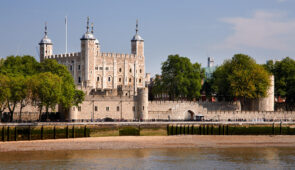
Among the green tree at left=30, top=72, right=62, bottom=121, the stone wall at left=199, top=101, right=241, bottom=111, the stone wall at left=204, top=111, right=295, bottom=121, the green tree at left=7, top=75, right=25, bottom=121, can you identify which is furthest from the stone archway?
the green tree at left=7, top=75, right=25, bottom=121

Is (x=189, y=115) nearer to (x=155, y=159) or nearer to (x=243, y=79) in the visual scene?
(x=243, y=79)

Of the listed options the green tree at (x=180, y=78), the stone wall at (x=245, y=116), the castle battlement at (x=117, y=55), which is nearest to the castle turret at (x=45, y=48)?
the castle battlement at (x=117, y=55)

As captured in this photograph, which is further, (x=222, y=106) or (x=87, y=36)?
(x=87, y=36)

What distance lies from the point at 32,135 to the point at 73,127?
4827 mm

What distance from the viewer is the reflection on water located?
52375mm

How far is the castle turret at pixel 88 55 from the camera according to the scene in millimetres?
106375

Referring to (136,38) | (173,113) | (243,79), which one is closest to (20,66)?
(173,113)

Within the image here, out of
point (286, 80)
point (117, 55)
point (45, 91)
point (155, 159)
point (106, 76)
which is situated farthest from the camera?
point (117, 55)

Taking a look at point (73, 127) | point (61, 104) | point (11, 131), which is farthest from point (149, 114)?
point (11, 131)

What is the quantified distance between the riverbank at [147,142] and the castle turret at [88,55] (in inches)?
1469

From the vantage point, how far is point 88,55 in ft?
350

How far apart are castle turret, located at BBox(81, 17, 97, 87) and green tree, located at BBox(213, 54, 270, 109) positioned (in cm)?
2232

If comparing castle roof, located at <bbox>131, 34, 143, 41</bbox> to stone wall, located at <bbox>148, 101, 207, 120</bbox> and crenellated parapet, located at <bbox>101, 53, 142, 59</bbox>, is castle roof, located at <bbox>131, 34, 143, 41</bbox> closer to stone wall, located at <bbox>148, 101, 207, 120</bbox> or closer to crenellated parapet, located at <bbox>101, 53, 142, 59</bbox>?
crenellated parapet, located at <bbox>101, 53, 142, 59</bbox>

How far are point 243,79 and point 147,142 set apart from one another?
104 feet
